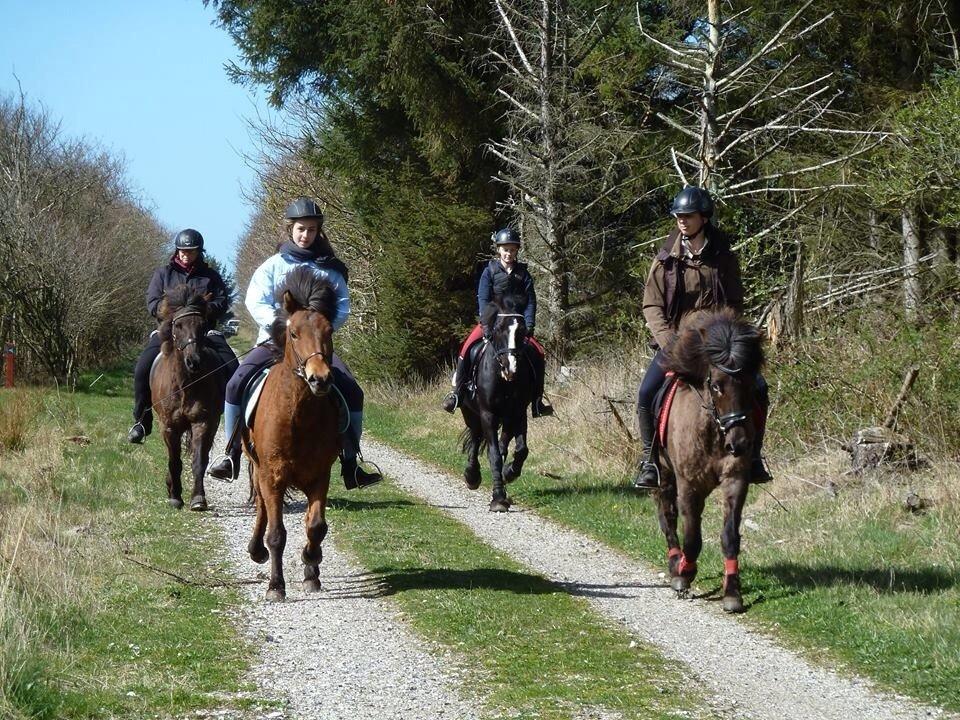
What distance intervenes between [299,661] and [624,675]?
188 cm

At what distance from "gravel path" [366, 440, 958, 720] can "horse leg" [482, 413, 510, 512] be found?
164mm

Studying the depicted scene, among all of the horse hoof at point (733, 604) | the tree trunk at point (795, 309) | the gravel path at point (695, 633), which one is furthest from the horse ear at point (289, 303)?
the tree trunk at point (795, 309)

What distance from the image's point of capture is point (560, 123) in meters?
21.7

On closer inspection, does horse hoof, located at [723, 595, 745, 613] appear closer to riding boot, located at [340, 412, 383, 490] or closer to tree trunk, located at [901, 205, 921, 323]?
riding boot, located at [340, 412, 383, 490]

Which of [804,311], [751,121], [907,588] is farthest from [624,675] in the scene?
[751,121]

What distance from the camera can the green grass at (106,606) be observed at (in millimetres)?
5754

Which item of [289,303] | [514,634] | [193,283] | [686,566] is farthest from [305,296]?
[193,283]

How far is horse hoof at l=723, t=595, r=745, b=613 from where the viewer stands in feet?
25.8

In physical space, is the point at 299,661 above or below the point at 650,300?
below

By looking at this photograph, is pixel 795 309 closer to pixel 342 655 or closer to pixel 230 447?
pixel 230 447

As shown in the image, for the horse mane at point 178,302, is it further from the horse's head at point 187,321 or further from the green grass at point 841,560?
the green grass at point 841,560

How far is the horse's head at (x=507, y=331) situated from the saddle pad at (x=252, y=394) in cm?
453

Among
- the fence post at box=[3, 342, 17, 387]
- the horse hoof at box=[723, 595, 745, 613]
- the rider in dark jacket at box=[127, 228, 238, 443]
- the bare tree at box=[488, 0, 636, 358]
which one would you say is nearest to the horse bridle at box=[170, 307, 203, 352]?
the rider in dark jacket at box=[127, 228, 238, 443]

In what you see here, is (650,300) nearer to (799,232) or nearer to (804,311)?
(804,311)
